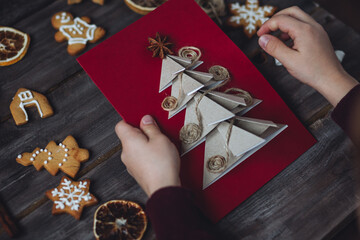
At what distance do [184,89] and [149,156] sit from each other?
0.22 metres

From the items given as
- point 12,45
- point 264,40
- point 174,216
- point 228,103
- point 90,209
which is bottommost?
point 90,209

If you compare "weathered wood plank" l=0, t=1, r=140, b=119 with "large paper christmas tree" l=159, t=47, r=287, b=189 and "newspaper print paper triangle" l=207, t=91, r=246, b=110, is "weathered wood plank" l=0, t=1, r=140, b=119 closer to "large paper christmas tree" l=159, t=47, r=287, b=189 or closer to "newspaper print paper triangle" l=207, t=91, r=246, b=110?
"large paper christmas tree" l=159, t=47, r=287, b=189

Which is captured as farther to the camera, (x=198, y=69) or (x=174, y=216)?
(x=198, y=69)

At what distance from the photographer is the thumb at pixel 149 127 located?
2.70ft

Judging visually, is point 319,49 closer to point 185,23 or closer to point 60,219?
point 185,23

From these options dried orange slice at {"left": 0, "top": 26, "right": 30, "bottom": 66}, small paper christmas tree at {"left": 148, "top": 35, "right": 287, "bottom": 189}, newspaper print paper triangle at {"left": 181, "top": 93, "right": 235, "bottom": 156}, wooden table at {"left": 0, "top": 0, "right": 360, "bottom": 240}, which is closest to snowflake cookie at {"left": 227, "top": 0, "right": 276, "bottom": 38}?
wooden table at {"left": 0, "top": 0, "right": 360, "bottom": 240}

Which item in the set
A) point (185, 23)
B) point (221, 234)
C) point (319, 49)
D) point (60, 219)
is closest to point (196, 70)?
point (185, 23)

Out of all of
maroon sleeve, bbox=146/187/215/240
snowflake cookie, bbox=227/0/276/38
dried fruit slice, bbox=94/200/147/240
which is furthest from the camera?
snowflake cookie, bbox=227/0/276/38

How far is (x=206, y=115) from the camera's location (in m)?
0.80

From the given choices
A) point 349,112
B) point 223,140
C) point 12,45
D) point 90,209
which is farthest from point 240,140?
point 12,45

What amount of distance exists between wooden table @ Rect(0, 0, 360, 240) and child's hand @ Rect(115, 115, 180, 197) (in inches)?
4.1

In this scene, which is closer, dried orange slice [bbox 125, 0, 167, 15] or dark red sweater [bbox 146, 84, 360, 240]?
dark red sweater [bbox 146, 84, 360, 240]

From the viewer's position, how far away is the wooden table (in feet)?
2.76

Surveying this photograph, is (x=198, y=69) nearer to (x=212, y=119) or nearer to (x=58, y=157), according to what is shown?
(x=212, y=119)
